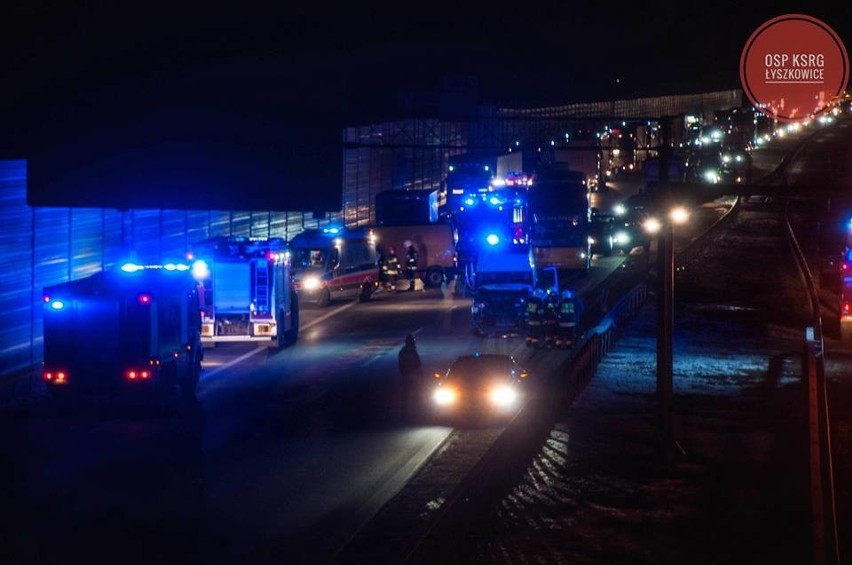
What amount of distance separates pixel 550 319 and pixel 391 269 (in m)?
16.0

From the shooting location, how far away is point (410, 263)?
50438 millimetres

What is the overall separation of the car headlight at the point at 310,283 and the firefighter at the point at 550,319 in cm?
1232

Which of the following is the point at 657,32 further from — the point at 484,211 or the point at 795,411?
the point at 795,411

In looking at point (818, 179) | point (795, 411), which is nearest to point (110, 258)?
point (795, 411)

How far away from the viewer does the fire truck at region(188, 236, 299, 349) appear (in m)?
32.2

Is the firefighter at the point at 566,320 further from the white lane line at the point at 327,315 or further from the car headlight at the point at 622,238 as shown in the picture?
the car headlight at the point at 622,238

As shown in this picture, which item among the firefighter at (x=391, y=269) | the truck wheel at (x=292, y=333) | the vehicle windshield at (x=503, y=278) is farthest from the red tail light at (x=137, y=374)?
the firefighter at (x=391, y=269)

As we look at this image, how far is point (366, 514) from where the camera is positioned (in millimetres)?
16391

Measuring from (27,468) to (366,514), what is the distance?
6.40 meters

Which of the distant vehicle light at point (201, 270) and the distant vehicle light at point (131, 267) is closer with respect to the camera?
the distant vehicle light at point (131, 267)

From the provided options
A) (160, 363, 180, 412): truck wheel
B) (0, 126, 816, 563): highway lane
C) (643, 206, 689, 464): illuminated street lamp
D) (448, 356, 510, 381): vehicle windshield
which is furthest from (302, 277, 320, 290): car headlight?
(643, 206, 689, 464): illuminated street lamp

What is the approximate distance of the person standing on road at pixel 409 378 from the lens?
24.7 m

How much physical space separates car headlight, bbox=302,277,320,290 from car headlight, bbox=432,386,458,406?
20.6m

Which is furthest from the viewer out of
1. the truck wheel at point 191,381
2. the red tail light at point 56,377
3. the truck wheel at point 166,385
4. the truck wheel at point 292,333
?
the truck wheel at point 292,333
